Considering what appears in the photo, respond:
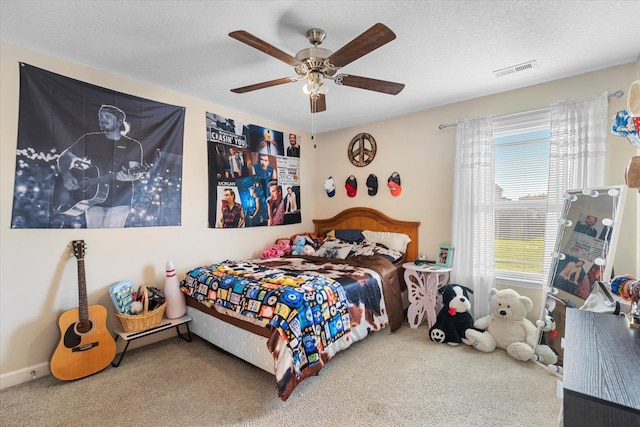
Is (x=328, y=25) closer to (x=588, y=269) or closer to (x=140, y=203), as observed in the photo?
(x=140, y=203)

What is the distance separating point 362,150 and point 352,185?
0.51 meters

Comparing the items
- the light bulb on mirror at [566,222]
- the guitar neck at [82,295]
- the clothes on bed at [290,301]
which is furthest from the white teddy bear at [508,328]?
the guitar neck at [82,295]

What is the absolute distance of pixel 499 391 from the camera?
2031mm

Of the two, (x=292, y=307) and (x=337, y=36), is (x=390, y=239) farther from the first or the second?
(x=337, y=36)

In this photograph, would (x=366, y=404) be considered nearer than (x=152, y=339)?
Yes

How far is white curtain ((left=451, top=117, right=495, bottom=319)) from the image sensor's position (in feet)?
9.91

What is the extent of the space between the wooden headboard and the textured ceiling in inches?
63.4

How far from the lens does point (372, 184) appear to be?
3965mm

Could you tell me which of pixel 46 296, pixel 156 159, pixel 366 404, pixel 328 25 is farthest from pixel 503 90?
pixel 46 296

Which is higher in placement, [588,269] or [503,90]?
[503,90]

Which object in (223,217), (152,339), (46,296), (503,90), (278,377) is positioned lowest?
(152,339)

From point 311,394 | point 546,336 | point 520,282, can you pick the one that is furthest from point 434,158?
point 311,394

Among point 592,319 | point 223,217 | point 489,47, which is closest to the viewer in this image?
point 592,319

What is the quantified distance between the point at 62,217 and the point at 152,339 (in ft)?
4.51
